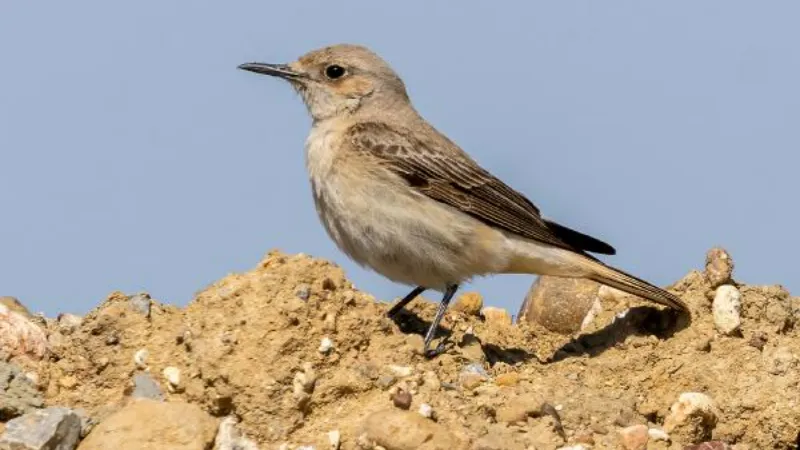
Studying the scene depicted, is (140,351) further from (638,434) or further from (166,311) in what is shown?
(638,434)

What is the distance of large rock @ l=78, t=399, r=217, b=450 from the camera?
8.81 metres

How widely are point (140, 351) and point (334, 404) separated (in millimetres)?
1396

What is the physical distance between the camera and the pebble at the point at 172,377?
31.8 feet

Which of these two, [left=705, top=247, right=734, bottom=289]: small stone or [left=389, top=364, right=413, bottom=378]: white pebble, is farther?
[left=705, top=247, right=734, bottom=289]: small stone

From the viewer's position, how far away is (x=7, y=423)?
902 cm

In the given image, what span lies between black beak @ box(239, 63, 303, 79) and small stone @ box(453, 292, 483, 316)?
2375 mm

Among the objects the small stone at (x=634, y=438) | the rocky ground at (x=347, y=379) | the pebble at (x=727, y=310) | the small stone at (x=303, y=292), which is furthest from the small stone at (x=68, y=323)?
the pebble at (x=727, y=310)

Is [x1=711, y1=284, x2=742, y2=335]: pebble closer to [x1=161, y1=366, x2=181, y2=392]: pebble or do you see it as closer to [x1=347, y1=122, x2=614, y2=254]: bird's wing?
[x1=347, y1=122, x2=614, y2=254]: bird's wing

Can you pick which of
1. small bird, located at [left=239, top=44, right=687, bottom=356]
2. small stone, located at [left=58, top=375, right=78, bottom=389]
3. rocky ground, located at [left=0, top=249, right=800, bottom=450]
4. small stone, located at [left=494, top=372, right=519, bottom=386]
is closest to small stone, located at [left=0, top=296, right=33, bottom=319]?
rocky ground, located at [left=0, top=249, right=800, bottom=450]

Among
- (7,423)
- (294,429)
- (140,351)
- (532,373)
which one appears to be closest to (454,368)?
(532,373)

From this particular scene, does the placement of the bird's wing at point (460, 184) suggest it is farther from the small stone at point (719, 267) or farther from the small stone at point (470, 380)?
the small stone at point (470, 380)

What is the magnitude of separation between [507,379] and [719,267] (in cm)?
223

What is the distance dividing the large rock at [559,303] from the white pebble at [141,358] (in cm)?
380

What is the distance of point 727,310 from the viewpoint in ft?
37.1
